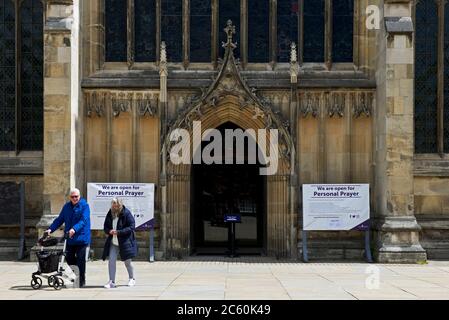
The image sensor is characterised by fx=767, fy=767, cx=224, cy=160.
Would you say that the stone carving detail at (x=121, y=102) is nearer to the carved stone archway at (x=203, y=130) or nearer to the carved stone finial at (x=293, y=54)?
the carved stone archway at (x=203, y=130)

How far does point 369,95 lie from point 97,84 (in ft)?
21.9

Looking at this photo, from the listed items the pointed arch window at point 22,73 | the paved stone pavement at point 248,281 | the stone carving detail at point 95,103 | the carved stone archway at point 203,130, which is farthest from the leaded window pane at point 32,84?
the paved stone pavement at point 248,281

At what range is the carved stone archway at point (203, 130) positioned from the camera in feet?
61.1

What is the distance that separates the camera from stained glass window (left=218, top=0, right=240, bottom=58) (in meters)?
19.3

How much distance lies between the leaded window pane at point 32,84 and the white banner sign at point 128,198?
8.19 ft

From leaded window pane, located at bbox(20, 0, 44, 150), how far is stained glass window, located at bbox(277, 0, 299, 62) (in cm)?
601

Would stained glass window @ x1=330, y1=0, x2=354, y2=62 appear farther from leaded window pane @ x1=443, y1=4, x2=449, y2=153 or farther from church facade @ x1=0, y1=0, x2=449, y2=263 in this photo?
leaded window pane @ x1=443, y1=4, x2=449, y2=153

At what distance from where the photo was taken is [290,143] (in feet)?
61.3

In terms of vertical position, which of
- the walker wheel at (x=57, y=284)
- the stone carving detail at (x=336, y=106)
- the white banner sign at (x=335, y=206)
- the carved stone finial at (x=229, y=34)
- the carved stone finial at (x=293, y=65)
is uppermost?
the carved stone finial at (x=229, y=34)

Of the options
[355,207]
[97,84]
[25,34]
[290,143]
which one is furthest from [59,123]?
[355,207]

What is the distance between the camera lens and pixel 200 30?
19375mm

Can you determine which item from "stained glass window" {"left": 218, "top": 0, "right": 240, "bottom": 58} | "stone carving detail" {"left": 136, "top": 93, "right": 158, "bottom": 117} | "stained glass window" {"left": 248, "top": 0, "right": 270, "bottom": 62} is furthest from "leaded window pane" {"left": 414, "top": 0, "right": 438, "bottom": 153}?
"stone carving detail" {"left": 136, "top": 93, "right": 158, "bottom": 117}

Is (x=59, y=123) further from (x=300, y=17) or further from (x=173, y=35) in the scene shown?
(x=300, y=17)
